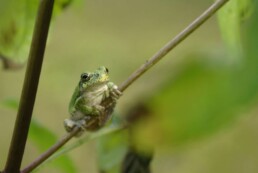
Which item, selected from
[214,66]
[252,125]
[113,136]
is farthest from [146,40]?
[214,66]

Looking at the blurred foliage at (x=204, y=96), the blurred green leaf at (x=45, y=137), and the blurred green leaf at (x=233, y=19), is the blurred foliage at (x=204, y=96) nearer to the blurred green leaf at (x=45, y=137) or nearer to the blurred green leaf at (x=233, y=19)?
the blurred green leaf at (x=233, y=19)

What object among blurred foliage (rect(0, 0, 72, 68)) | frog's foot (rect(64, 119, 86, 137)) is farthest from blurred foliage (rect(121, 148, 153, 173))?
blurred foliage (rect(0, 0, 72, 68))

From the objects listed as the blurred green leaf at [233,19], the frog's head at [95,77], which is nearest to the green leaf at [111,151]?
the frog's head at [95,77]

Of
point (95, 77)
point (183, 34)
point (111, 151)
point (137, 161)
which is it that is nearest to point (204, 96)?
point (183, 34)

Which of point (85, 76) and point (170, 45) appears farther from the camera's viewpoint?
point (85, 76)

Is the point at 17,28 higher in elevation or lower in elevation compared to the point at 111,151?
higher

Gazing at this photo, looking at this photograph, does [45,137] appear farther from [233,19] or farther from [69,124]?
[233,19]
